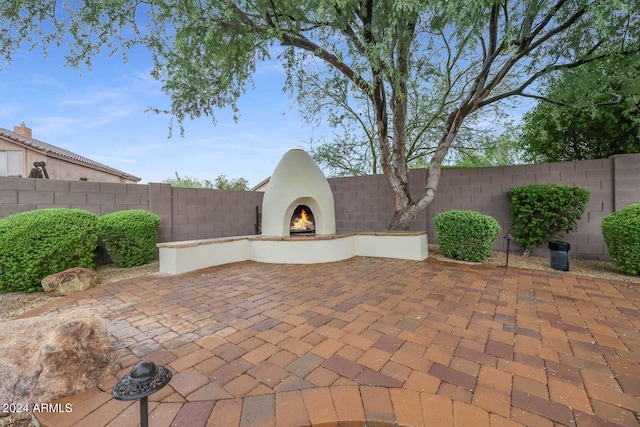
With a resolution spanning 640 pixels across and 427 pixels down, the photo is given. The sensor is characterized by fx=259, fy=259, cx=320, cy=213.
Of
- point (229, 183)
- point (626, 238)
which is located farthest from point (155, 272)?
point (229, 183)

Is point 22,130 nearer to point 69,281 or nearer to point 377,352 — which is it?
point 69,281

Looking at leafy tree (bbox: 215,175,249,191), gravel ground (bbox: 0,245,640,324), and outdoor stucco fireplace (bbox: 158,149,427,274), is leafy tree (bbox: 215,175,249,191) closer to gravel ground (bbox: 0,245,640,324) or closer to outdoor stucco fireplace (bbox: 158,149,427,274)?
outdoor stucco fireplace (bbox: 158,149,427,274)

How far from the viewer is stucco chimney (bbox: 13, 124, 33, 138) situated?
13367 millimetres

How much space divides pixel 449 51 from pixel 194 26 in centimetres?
621

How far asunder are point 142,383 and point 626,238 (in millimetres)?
6661

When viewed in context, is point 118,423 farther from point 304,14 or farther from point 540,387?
point 304,14

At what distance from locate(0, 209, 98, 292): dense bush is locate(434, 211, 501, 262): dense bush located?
7036 mm

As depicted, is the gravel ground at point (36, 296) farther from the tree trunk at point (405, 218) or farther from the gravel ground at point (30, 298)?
the tree trunk at point (405, 218)

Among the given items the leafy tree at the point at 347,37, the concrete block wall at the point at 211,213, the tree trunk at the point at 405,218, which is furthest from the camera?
the concrete block wall at the point at 211,213

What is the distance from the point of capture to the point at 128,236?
5.13 m

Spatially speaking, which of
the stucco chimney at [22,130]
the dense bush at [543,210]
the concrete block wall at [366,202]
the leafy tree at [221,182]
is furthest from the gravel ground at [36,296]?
the stucco chimney at [22,130]

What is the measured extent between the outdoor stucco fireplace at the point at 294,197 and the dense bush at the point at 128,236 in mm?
2486

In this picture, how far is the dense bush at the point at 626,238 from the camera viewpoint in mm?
4223

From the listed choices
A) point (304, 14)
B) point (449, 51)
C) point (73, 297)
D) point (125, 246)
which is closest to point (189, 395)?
point (73, 297)
